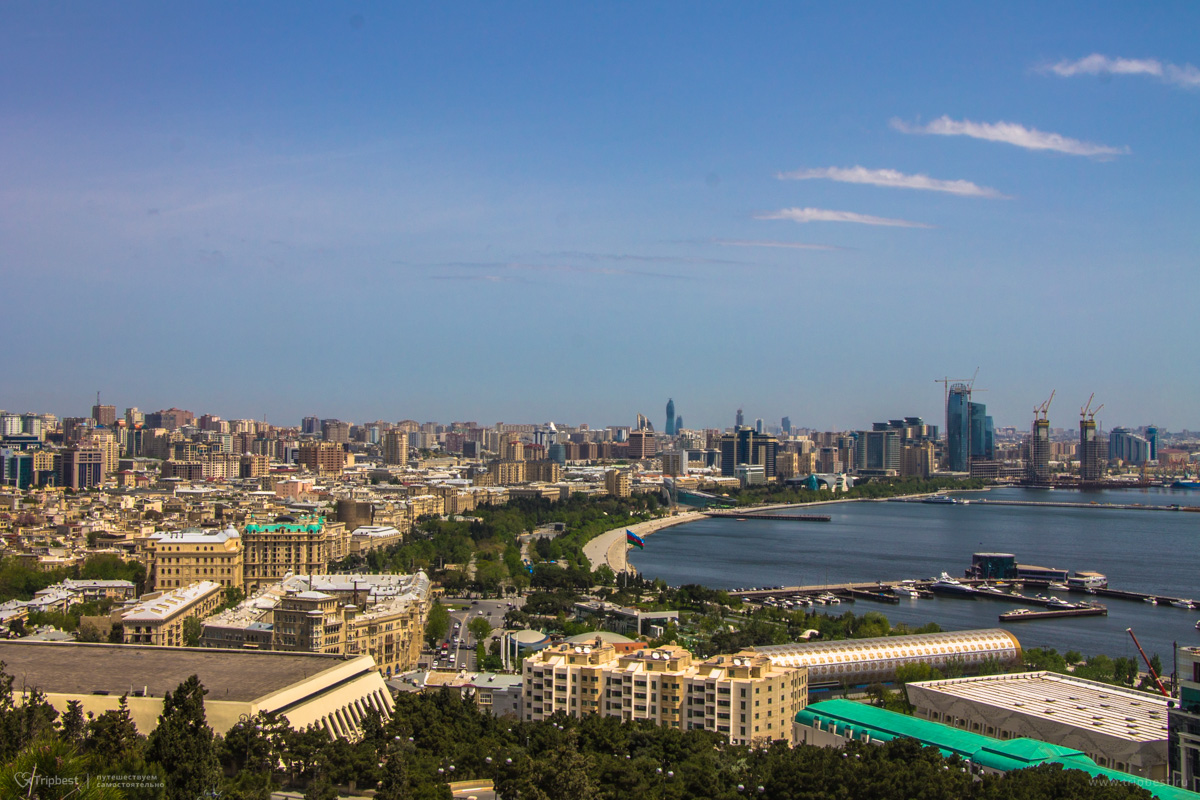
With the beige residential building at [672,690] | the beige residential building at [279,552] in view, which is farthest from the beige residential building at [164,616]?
the beige residential building at [672,690]

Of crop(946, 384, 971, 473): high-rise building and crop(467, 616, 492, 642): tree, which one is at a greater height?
crop(946, 384, 971, 473): high-rise building

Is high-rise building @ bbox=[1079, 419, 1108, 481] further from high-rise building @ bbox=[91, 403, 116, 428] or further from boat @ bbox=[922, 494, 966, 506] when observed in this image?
high-rise building @ bbox=[91, 403, 116, 428]

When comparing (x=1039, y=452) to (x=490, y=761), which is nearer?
(x=490, y=761)

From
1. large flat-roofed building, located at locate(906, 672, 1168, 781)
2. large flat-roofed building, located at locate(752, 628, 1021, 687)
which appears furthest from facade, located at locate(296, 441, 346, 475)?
large flat-roofed building, located at locate(906, 672, 1168, 781)

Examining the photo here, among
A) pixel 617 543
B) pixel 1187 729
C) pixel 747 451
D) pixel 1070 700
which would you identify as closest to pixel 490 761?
pixel 1187 729

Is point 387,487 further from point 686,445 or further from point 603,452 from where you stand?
point 686,445

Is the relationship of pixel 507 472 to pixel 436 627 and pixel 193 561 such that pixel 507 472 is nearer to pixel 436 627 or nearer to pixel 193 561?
pixel 193 561
